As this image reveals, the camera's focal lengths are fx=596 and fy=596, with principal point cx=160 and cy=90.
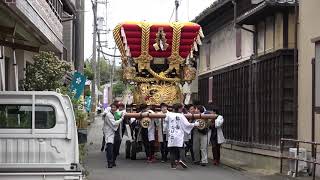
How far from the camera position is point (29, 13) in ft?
42.0

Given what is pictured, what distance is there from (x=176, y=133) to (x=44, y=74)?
4054mm

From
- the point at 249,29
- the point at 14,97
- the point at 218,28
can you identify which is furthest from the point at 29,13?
the point at 218,28

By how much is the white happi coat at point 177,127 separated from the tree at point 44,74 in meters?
3.34

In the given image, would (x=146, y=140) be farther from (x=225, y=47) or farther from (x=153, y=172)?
(x=225, y=47)

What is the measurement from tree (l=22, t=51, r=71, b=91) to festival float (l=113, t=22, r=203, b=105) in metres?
2.85

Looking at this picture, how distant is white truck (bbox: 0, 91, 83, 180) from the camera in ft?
28.8

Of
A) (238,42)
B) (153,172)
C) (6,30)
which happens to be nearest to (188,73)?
(238,42)

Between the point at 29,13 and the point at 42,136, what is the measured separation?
182 inches

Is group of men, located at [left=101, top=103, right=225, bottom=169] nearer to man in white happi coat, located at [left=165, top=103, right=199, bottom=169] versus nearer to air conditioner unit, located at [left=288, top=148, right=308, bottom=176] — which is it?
man in white happi coat, located at [left=165, top=103, right=199, bottom=169]

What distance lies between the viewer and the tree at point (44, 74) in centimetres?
1655

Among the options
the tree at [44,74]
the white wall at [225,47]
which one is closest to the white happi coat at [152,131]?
the tree at [44,74]

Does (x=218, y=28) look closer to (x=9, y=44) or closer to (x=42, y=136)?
(x=9, y=44)

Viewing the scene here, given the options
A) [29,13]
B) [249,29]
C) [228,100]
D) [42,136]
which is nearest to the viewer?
[42,136]

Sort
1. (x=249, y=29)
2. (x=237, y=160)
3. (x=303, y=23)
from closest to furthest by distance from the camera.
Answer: (x=303, y=23) < (x=249, y=29) < (x=237, y=160)
